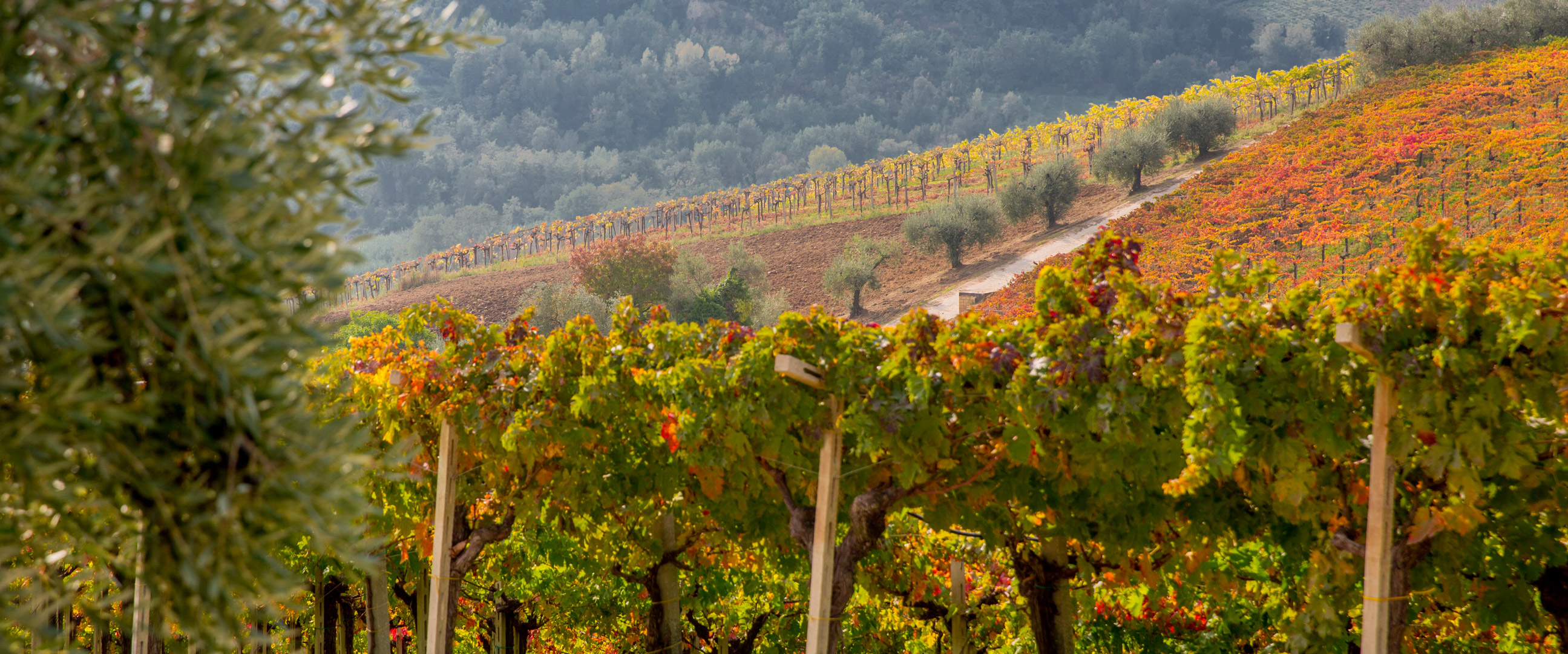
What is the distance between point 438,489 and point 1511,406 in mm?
5851

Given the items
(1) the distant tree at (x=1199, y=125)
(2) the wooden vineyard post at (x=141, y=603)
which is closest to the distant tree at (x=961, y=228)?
(1) the distant tree at (x=1199, y=125)

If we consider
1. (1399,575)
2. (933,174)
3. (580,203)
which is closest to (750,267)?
(933,174)

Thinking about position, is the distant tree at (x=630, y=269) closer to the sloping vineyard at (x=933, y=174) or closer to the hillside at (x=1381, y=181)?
the sloping vineyard at (x=933, y=174)

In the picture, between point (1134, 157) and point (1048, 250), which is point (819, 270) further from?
point (1134, 157)

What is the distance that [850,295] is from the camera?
45062 mm

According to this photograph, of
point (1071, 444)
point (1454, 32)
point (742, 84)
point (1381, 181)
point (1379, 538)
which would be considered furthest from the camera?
point (742, 84)

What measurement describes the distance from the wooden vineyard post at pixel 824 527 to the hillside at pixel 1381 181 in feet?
69.4

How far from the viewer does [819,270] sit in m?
50.2

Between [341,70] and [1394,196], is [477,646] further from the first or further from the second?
[1394,196]

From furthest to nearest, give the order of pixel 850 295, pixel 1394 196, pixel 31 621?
pixel 850 295, pixel 1394 196, pixel 31 621

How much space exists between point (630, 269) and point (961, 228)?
15.4 meters

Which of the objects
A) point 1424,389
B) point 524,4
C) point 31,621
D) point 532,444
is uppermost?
point 524,4

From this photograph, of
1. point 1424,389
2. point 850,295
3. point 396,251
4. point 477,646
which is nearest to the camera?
point 1424,389

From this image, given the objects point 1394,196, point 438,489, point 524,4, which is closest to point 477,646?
point 438,489
